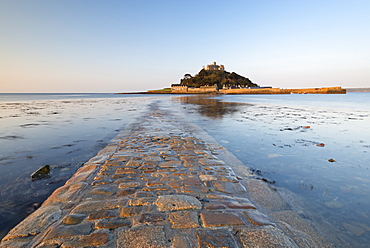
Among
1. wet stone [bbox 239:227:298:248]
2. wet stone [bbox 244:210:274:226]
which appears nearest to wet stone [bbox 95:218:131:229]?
wet stone [bbox 239:227:298:248]

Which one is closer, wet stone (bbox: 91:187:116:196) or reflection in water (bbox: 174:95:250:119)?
wet stone (bbox: 91:187:116:196)

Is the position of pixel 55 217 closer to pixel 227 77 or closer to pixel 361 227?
pixel 361 227

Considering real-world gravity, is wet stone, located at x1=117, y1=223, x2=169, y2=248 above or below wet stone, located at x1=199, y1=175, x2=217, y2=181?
above

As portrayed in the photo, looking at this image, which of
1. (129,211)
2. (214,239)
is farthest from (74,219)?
(214,239)

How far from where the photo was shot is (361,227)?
2.70 meters

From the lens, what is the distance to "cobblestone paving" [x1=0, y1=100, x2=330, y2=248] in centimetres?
218

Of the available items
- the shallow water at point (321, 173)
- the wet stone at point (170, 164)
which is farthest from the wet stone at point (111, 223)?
the shallow water at point (321, 173)

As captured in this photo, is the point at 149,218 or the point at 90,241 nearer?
the point at 90,241

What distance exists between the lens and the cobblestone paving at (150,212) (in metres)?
2.18

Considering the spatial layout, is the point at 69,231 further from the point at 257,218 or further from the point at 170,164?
the point at 170,164

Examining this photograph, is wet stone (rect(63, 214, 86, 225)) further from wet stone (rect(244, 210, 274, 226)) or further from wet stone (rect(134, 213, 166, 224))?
wet stone (rect(244, 210, 274, 226))

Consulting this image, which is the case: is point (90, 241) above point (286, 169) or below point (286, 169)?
above

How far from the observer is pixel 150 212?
2713 millimetres

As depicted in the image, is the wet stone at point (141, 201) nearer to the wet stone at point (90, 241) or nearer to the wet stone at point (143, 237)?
the wet stone at point (143, 237)
